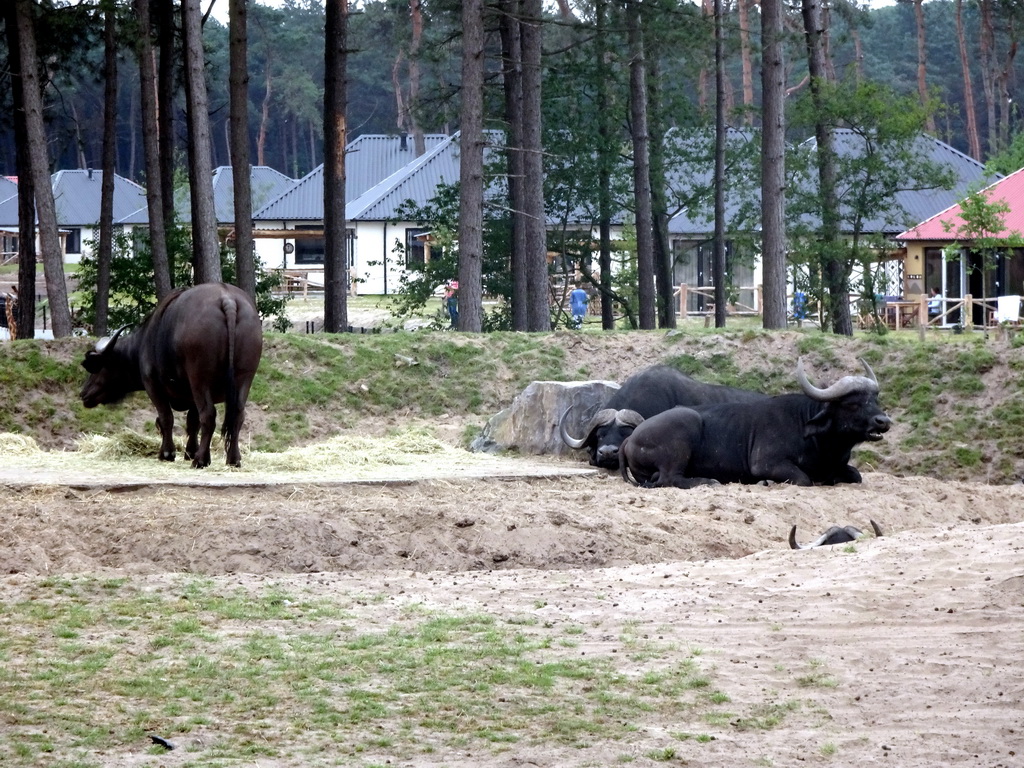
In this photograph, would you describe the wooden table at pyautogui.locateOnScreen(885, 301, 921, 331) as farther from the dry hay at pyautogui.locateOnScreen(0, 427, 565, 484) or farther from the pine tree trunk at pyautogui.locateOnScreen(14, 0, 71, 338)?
the dry hay at pyautogui.locateOnScreen(0, 427, 565, 484)

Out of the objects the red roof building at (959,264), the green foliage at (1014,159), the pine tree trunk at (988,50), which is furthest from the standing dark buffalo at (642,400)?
the pine tree trunk at (988,50)

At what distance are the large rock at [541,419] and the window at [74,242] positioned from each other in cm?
6617

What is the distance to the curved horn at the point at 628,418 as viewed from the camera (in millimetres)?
18203

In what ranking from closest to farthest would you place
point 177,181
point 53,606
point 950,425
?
point 53,606 → point 950,425 → point 177,181

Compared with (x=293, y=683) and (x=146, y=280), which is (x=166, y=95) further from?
(x=293, y=683)

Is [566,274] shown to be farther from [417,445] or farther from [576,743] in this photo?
[576,743]

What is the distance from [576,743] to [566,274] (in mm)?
32166

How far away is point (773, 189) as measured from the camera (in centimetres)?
2828

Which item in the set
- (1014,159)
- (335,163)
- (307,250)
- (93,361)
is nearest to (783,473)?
(93,361)

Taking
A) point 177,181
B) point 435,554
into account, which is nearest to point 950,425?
point 435,554

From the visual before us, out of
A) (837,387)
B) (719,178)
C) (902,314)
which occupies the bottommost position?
(837,387)

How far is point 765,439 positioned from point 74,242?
70.4 meters

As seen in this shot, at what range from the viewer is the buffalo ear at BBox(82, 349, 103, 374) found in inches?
714

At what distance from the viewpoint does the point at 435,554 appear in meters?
12.3
